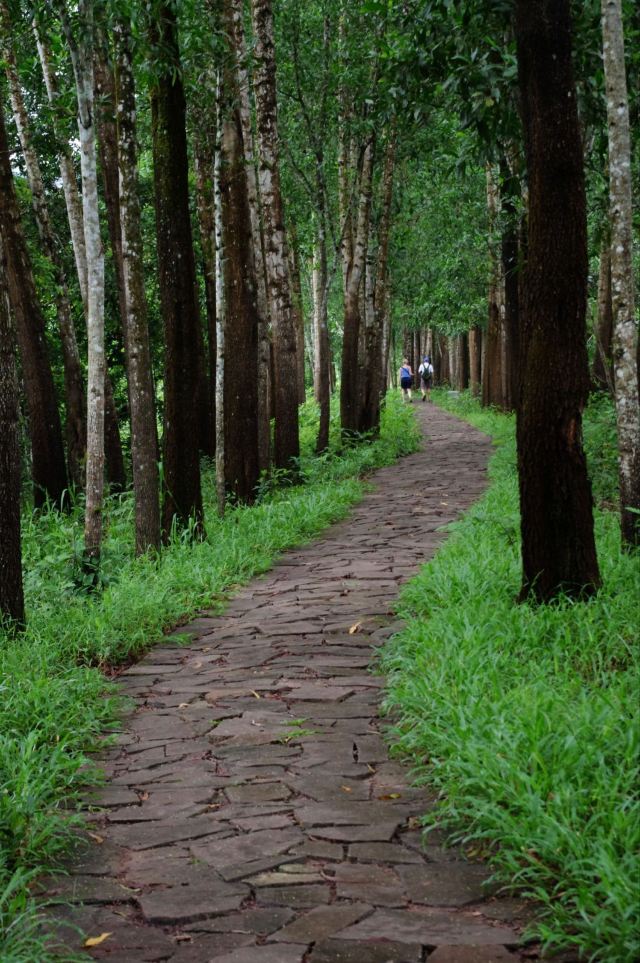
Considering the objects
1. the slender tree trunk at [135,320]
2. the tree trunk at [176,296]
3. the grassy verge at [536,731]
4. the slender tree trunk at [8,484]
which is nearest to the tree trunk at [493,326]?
the tree trunk at [176,296]

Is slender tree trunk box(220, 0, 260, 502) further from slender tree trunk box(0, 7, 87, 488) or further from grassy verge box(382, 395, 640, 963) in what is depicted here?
grassy verge box(382, 395, 640, 963)

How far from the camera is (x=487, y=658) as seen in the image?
5336 millimetres

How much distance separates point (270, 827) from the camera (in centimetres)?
400

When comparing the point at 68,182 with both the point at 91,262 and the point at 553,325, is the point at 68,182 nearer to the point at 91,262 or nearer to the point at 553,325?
the point at 91,262

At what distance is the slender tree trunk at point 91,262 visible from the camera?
27.1 ft


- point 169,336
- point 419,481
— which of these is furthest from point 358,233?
point 169,336

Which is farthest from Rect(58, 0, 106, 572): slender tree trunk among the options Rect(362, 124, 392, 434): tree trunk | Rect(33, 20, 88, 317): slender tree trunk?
Rect(362, 124, 392, 434): tree trunk

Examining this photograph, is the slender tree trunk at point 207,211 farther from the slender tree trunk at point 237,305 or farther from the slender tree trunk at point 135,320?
the slender tree trunk at point 135,320

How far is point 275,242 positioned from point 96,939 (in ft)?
38.1

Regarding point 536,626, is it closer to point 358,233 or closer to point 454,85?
point 454,85

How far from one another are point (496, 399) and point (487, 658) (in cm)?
2306

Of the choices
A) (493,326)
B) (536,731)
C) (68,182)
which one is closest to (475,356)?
(493,326)

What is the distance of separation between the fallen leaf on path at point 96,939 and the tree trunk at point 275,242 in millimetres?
11029

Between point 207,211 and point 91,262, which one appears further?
point 207,211
